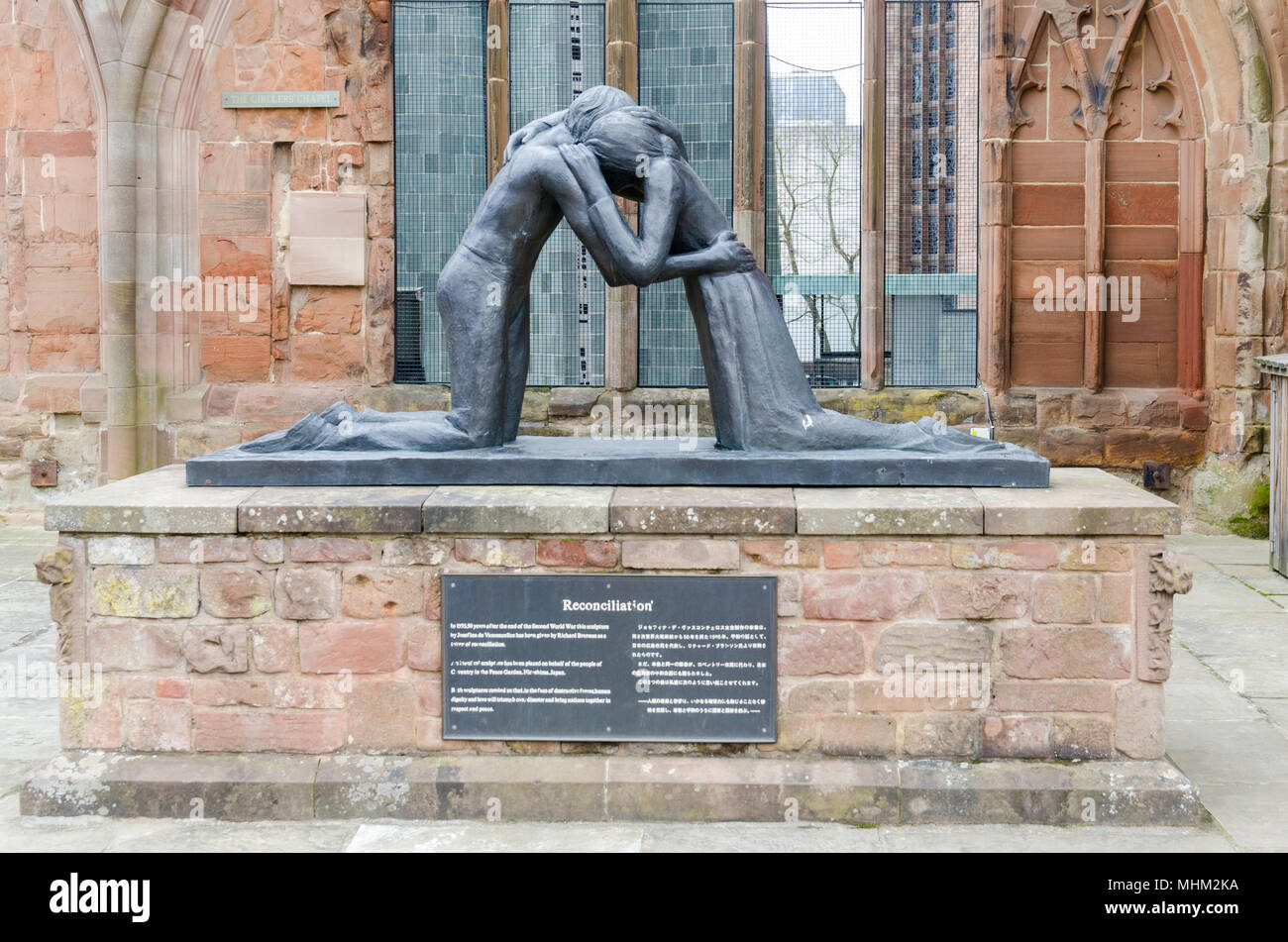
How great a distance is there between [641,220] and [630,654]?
1607 millimetres

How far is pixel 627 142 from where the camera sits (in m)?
5.48

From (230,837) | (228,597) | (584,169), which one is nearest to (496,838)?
(230,837)

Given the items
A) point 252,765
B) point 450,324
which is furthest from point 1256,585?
point 252,765

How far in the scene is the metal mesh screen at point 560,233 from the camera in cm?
1133

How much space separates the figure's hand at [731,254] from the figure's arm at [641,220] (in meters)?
0.20

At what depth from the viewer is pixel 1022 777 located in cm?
486

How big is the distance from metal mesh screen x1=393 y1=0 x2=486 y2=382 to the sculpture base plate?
5943 millimetres

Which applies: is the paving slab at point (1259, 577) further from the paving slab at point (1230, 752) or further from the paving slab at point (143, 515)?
the paving slab at point (143, 515)

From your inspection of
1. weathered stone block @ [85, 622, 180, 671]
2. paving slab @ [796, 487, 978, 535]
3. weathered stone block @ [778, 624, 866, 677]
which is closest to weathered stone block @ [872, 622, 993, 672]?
weathered stone block @ [778, 624, 866, 677]

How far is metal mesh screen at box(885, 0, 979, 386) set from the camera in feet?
36.7

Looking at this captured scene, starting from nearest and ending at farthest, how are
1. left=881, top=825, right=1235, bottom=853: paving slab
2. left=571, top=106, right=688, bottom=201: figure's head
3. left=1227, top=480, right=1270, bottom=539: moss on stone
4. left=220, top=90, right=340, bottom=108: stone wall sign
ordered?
left=881, top=825, right=1235, bottom=853: paving slab
left=571, top=106, right=688, bottom=201: figure's head
left=1227, top=480, right=1270, bottom=539: moss on stone
left=220, top=90, right=340, bottom=108: stone wall sign

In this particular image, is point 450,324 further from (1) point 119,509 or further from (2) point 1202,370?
(2) point 1202,370

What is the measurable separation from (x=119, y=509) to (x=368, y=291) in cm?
632

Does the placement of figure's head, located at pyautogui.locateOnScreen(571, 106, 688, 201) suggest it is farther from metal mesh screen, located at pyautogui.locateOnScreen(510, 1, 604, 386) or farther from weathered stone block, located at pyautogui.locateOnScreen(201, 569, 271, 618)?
metal mesh screen, located at pyautogui.locateOnScreen(510, 1, 604, 386)
